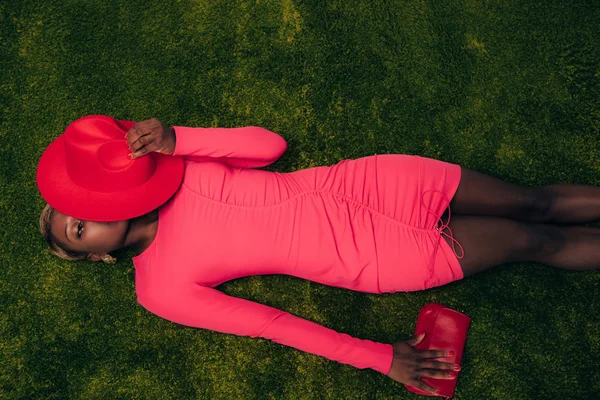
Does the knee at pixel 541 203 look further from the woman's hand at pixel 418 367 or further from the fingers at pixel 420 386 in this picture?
the fingers at pixel 420 386

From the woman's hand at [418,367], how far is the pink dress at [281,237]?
0.24 ft

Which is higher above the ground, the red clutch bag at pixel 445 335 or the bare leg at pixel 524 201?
the bare leg at pixel 524 201

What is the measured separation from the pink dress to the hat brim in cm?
16

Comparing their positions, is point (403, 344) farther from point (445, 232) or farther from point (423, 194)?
point (423, 194)

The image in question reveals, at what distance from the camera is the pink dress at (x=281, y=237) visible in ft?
7.89

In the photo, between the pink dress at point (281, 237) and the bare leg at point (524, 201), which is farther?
the bare leg at point (524, 201)

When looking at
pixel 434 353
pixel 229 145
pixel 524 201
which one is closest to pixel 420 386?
pixel 434 353

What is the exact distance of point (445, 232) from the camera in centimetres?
253

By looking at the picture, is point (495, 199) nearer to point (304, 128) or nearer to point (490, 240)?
point (490, 240)

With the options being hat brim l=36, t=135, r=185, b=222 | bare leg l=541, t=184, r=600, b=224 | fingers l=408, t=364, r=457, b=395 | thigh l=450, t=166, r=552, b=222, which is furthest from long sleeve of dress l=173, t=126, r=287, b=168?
bare leg l=541, t=184, r=600, b=224

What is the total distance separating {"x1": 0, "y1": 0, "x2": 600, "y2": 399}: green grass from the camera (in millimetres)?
2902

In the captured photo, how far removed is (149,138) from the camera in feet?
7.37

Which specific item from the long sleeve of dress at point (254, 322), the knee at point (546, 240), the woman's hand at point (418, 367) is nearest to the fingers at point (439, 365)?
the woman's hand at point (418, 367)

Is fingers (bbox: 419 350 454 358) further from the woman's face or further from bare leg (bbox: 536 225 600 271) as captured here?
the woman's face
